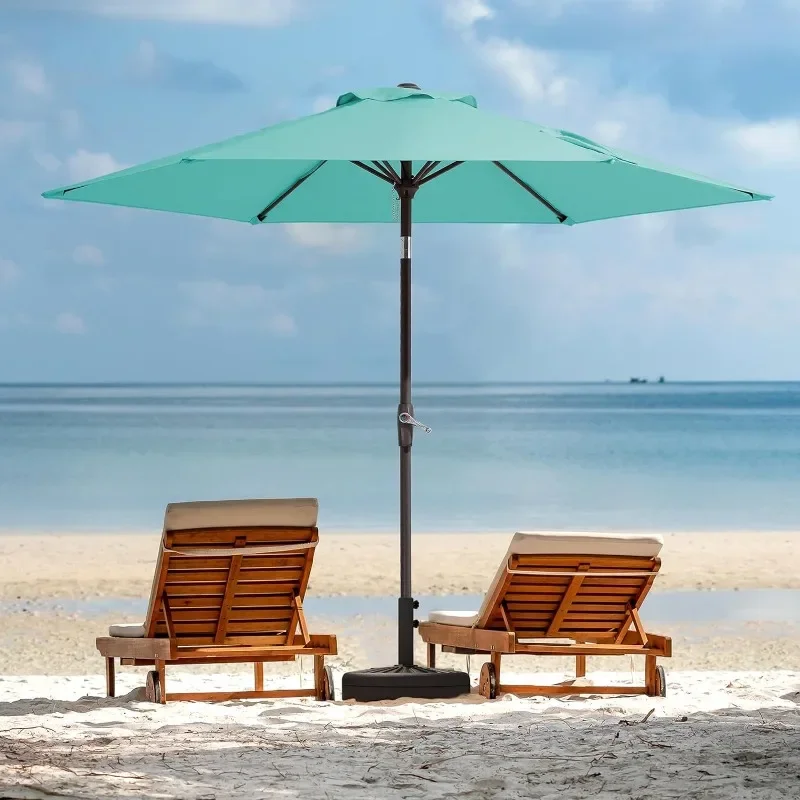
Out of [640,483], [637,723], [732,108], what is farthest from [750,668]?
[732,108]

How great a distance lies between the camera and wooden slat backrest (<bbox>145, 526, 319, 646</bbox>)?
15.7 ft

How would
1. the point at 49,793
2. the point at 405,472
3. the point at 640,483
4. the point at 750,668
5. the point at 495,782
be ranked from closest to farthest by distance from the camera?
1. the point at 49,793
2. the point at 495,782
3. the point at 405,472
4. the point at 750,668
5. the point at 640,483

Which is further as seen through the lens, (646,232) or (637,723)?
(646,232)

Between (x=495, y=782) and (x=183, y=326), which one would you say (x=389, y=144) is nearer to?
(x=495, y=782)

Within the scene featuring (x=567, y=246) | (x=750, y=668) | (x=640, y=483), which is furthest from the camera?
(x=567, y=246)

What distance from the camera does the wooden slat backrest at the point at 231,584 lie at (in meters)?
4.77

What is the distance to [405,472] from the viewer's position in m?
4.95

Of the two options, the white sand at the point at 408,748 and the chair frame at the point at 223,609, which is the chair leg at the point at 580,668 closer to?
the white sand at the point at 408,748

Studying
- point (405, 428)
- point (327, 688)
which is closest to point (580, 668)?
point (327, 688)

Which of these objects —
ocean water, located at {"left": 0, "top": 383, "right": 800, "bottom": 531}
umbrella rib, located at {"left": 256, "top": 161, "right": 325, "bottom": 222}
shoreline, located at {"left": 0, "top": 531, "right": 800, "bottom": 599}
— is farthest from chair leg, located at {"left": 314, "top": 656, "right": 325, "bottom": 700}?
ocean water, located at {"left": 0, "top": 383, "right": 800, "bottom": 531}

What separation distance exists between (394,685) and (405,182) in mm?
1882

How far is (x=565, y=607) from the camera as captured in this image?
5.14 metres

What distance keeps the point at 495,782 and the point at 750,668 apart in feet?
13.0

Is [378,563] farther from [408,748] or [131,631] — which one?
[408,748]
